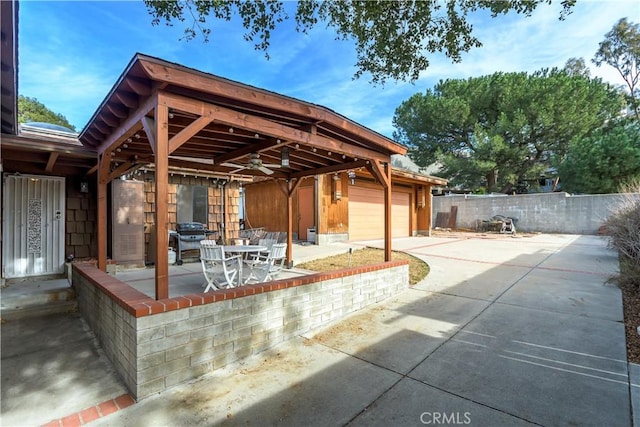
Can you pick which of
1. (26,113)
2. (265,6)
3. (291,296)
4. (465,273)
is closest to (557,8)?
(265,6)

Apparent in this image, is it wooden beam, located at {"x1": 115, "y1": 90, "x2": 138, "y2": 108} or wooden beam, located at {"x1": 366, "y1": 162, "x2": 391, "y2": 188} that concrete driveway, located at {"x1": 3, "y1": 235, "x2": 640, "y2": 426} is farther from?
wooden beam, located at {"x1": 115, "y1": 90, "x2": 138, "y2": 108}

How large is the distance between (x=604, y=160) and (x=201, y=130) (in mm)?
21535

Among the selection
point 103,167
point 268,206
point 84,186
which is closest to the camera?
point 103,167

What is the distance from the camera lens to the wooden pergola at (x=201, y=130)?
2.79 metres

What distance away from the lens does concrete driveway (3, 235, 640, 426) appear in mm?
2324

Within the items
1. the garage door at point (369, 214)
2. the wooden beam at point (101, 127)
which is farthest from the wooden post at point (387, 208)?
the garage door at point (369, 214)

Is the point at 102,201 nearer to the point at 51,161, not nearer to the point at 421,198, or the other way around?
the point at 51,161

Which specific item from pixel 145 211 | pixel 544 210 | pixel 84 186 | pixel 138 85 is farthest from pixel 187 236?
pixel 544 210

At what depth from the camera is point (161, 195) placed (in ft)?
9.14

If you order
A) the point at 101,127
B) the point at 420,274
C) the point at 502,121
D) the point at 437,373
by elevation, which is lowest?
the point at 437,373

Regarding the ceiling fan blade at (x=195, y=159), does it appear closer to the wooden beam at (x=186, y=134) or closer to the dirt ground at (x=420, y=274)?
the wooden beam at (x=186, y=134)

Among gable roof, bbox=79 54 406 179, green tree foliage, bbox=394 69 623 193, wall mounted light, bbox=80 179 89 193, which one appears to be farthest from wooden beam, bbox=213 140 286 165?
green tree foliage, bbox=394 69 623 193

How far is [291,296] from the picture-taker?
3758 millimetres

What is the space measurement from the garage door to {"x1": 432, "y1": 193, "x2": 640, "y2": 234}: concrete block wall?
6392mm
